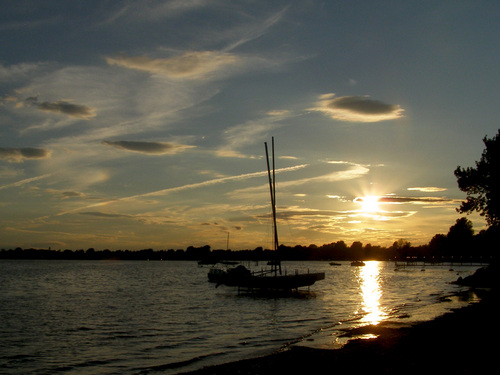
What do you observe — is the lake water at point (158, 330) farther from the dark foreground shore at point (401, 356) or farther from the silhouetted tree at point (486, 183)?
the silhouetted tree at point (486, 183)

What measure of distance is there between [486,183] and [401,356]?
5248 centimetres

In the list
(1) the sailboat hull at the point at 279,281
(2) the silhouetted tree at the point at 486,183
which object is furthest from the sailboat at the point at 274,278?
(2) the silhouetted tree at the point at 486,183

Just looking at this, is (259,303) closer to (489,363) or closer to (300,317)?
(300,317)

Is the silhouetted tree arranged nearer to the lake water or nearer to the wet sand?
the lake water

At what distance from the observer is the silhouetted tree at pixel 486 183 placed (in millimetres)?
62719

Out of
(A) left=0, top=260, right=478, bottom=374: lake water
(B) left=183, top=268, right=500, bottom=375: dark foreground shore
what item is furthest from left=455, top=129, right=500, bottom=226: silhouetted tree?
(B) left=183, top=268, right=500, bottom=375: dark foreground shore

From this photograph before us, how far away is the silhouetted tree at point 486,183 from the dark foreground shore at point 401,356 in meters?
39.9

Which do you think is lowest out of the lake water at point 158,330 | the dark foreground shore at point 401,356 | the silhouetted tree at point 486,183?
the lake water at point 158,330

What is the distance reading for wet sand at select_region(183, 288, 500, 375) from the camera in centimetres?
1802

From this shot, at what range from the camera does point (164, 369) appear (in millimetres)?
22844

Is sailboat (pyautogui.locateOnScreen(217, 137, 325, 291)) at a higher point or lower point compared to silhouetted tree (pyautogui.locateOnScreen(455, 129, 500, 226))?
lower

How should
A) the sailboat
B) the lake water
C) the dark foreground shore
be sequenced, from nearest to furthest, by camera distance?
the dark foreground shore < the lake water < the sailboat

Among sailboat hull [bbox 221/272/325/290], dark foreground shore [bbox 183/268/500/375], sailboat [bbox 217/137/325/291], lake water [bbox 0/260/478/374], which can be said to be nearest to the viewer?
dark foreground shore [bbox 183/268/500/375]

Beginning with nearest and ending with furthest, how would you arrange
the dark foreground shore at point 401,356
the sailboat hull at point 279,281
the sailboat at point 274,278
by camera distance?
1. the dark foreground shore at point 401,356
2. the sailboat at point 274,278
3. the sailboat hull at point 279,281
